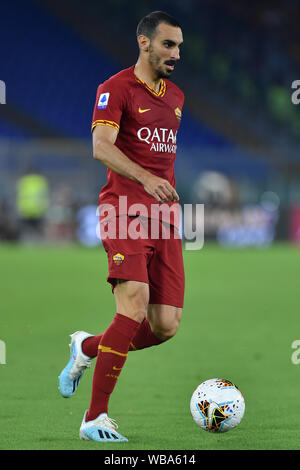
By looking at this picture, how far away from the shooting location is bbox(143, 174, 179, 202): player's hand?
3.90 metres

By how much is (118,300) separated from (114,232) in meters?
0.35

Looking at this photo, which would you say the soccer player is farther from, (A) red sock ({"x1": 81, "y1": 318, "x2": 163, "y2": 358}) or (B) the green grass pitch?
(B) the green grass pitch

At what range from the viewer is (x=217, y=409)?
4113 mm

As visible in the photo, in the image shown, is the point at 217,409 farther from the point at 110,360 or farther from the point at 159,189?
the point at 159,189

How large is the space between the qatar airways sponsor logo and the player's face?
31 cm

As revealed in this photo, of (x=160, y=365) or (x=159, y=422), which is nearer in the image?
(x=159, y=422)

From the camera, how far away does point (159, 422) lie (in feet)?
14.4

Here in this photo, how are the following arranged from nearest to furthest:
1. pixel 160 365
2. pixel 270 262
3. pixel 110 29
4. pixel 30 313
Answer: pixel 160 365 → pixel 30 313 → pixel 270 262 → pixel 110 29

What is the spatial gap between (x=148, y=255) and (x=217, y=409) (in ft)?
2.78

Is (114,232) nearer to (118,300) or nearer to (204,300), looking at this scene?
(118,300)

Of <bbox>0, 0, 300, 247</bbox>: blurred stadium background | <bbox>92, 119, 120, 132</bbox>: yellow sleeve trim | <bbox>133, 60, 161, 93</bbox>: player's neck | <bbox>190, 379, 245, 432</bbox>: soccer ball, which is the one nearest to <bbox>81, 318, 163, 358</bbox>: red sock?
<bbox>190, 379, 245, 432</bbox>: soccer ball

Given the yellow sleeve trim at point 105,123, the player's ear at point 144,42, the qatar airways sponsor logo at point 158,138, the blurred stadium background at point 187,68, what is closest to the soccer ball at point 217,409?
the qatar airways sponsor logo at point 158,138

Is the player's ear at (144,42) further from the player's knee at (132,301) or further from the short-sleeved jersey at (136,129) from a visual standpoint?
the player's knee at (132,301)

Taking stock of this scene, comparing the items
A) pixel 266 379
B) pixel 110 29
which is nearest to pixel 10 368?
pixel 266 379
